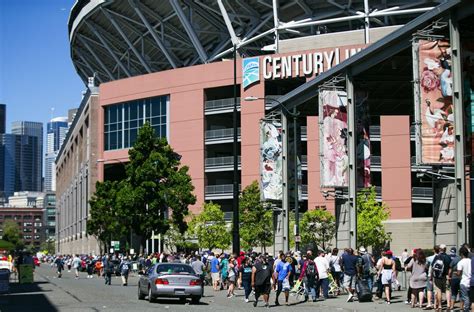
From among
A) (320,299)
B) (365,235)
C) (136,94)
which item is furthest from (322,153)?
(136,94)

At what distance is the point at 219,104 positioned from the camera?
79.7 m

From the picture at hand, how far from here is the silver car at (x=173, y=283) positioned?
28.7 meters

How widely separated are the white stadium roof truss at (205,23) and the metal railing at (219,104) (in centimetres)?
464

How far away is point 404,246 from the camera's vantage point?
69.0 m

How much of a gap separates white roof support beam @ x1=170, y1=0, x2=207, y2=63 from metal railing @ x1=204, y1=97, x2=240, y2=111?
4.90 m

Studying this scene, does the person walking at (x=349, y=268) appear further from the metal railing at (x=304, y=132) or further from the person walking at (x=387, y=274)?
the metal railing at (x=304, y=132)

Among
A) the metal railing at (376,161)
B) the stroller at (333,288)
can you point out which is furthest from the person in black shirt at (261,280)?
the metal railing at (376,161)

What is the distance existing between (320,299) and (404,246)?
39699 mm

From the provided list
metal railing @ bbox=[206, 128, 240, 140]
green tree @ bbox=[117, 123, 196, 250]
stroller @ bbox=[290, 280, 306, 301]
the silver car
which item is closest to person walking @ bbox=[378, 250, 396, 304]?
stroller @ bbox=[290, 280, 306, 301]

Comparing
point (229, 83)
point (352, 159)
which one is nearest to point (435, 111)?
point (352, 159)

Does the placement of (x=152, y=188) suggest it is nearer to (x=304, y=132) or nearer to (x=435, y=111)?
(x=304, y=132)

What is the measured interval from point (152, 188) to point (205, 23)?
2986 centimetres

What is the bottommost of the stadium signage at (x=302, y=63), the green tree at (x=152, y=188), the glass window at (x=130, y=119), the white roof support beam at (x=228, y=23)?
the green tree at (x=152, y=188)

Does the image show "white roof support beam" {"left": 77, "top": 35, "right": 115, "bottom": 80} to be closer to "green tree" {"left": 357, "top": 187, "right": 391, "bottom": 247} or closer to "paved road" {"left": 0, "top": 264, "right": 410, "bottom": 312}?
"green tree" {"left": 357, "top": 187, "right": 391, "bottom": 247}
